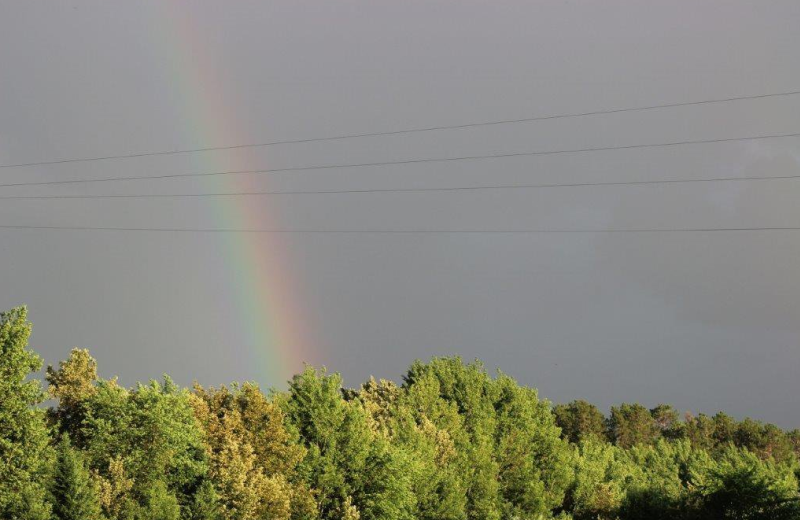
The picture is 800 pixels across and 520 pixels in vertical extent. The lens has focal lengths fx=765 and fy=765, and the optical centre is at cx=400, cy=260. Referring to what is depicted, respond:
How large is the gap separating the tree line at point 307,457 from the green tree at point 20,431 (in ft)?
0.28

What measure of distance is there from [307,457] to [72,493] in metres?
21.9

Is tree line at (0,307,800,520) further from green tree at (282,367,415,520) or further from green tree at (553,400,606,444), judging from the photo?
green tree at (553,400,606,444)

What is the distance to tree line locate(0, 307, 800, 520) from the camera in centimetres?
4803

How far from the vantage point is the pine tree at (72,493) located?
154ft

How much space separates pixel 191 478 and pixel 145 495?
529 cm

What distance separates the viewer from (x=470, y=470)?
266 ft

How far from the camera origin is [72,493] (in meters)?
47.0

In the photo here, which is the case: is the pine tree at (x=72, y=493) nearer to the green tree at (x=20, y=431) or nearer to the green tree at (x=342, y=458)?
the green tree at (x=20, y=431)

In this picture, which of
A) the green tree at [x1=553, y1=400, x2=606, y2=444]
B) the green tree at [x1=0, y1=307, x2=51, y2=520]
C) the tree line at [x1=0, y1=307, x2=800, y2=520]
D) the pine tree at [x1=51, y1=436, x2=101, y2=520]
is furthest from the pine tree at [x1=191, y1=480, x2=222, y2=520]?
the green tree at [x1=553, y1=400, x2=606, y2=444]

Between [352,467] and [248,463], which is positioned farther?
[352,467]

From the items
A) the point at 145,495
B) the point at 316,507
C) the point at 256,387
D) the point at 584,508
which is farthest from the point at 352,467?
the point at 584,508

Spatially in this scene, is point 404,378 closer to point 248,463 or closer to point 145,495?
point 248,463

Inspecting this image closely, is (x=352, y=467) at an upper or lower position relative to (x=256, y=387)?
lower

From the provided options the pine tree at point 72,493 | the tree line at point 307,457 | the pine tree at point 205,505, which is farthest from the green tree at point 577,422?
the pine tree at point 72,493
